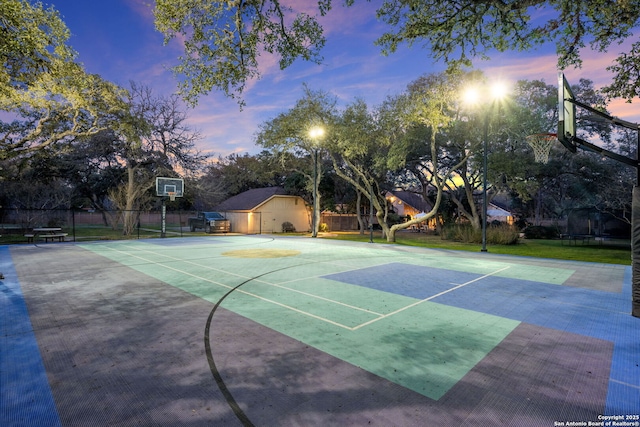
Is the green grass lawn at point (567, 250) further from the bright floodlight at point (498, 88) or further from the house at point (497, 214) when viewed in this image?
the house at point (497, 214)

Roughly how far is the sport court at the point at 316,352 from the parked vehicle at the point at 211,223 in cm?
2117

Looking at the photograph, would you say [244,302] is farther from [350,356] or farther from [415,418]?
[415,418]

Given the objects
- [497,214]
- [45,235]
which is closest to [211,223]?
[45,235]

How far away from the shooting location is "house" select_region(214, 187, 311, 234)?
32.4 meters

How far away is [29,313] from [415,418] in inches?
276

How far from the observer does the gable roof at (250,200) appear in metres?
33.2

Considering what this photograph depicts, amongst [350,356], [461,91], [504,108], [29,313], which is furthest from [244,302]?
[504,108]

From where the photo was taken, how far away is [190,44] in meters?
7.52

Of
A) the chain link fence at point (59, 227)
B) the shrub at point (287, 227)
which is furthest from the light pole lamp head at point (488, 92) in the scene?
the shrub at point (287, 227)

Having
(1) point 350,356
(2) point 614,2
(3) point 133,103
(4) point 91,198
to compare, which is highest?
(3) point 133,103

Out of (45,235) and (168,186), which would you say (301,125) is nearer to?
(168,186)

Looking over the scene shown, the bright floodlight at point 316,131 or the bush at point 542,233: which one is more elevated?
the bright floodlight at point 316,131

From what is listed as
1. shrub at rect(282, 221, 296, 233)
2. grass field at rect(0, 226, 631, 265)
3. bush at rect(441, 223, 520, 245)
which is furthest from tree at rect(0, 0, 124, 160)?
bush at rect(441, 223, 520, 245)

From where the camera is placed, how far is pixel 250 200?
34969 mm
